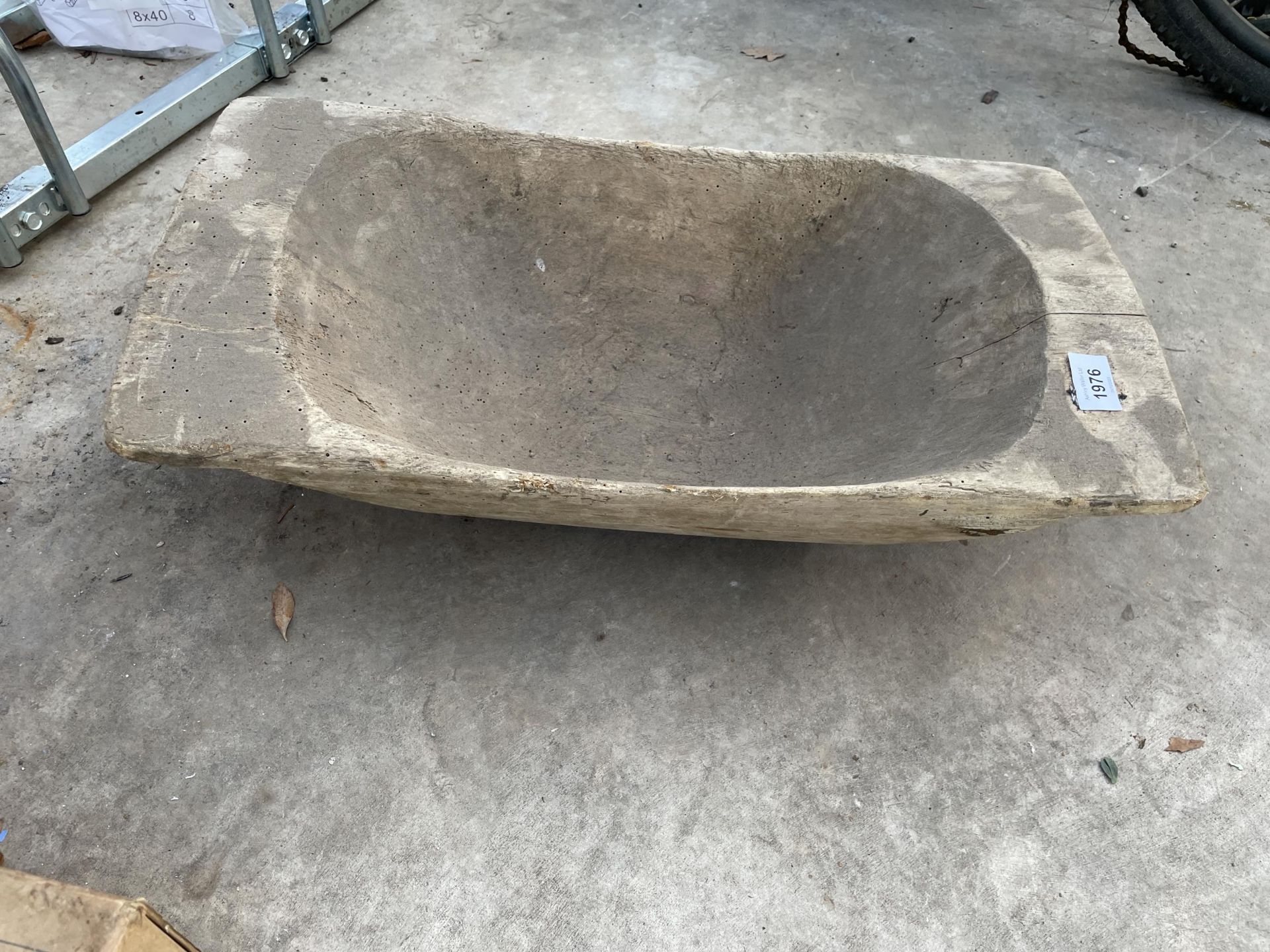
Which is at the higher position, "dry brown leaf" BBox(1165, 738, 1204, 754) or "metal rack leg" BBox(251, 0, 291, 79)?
"metal rack leg" BBox(251, 0, 291, 79)

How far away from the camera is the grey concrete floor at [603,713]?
6.30 feet

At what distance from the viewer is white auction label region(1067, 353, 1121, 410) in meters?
1.94

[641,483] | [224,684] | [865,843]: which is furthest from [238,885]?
[865,843]

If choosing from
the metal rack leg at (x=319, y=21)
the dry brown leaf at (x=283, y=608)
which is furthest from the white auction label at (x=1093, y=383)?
the metal rack leg at (x=319, y=21)

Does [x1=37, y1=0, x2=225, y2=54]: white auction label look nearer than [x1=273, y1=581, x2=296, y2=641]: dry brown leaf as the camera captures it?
No

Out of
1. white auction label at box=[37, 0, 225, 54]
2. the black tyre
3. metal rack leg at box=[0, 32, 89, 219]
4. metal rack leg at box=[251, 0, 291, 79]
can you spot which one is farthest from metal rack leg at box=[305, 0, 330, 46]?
the black tyre

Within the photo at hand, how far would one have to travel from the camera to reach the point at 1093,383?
1973 millimetres

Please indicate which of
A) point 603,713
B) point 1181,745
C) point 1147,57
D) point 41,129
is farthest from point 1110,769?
point 41,129

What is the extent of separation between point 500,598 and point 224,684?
2.27 ft

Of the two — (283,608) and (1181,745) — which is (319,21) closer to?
(283,608)

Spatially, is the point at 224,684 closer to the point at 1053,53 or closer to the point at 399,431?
the point at 399,431

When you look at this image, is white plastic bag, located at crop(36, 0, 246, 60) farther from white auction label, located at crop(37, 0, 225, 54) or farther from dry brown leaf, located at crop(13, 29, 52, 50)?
dry brown leaf, located at crop(13, 29, 52, 50)

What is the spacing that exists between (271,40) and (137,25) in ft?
1.65

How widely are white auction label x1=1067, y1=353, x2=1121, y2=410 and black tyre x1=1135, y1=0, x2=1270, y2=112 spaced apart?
9.91ft
